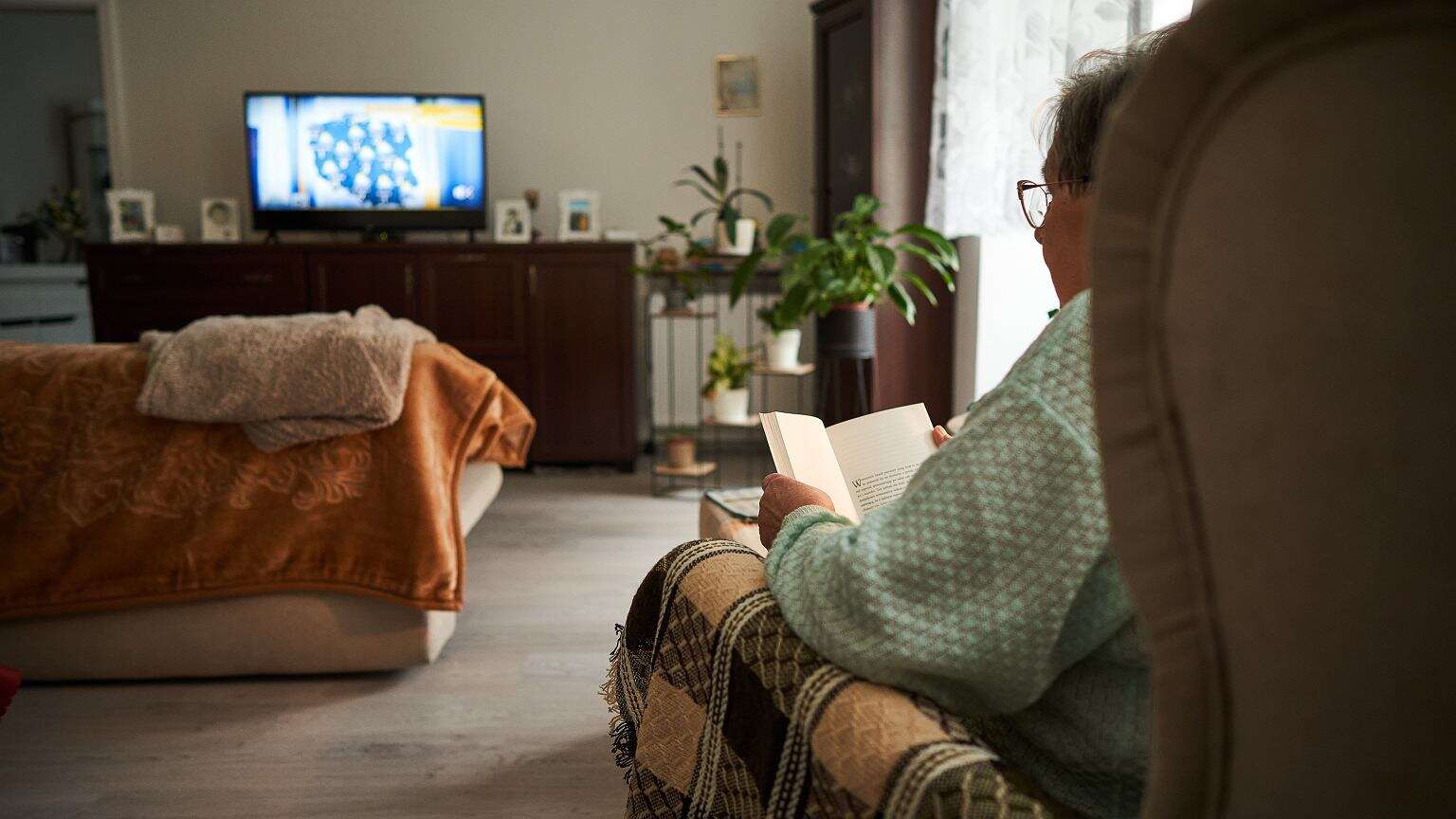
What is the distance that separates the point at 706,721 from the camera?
0.87m

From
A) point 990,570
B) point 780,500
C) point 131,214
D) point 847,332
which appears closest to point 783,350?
Result: point 847,332

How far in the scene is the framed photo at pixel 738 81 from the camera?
4.54m

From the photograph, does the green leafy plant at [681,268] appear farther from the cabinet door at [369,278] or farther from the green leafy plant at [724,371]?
the cabinet door at [369,278]

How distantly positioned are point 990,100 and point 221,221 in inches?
139

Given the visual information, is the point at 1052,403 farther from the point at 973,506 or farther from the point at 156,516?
the point at 156,516

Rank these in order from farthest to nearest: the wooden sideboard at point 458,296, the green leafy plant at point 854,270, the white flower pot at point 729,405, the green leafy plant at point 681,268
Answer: the wooden sideboard at point 458,296
the green leafy plant at point 681,268
the white flower pot at point 729,405
the green leafy plant at point 854,270

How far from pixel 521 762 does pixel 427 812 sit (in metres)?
0.20

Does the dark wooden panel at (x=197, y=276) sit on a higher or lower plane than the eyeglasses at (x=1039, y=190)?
lower

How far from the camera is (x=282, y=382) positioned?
192 cm

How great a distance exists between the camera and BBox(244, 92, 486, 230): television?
4.21 meters

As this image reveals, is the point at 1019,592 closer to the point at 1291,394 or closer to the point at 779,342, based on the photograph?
the point at 1291,394

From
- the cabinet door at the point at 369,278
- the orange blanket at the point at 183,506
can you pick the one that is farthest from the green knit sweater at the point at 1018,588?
the cabinet door at the point at 369,278

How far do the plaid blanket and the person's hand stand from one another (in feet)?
0.12

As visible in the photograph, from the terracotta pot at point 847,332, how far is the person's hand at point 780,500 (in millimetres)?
1993
